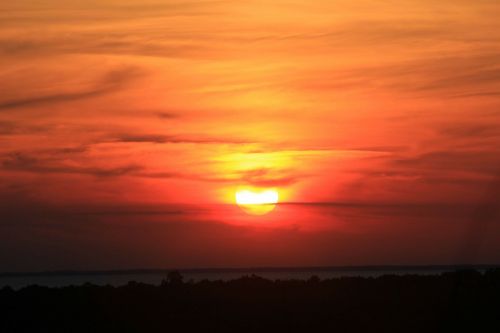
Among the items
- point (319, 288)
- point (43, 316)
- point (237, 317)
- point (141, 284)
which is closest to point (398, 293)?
point (319, 288)

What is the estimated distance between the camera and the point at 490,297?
27594 millimetres

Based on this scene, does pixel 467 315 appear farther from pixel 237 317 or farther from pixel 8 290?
pixel 8 290

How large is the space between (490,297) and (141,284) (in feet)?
29.7

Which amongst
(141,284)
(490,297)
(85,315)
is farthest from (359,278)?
(85,315)

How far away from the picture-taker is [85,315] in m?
26.0

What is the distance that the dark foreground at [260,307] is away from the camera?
25.1 m

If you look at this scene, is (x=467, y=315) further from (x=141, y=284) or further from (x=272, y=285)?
(x=141, y=284)

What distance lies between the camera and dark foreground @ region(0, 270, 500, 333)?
25141 mm

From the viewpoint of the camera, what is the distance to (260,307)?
86.3ft

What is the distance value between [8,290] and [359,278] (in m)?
9.54

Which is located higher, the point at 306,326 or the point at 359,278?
the point at 359,278

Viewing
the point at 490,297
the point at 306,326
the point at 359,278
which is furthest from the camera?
the point at 359,278

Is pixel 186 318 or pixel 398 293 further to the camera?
pixel 398 293

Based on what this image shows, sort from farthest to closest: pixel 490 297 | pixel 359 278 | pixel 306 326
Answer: pixel 359 278 < pixel 490 297 < pixel 306 326
